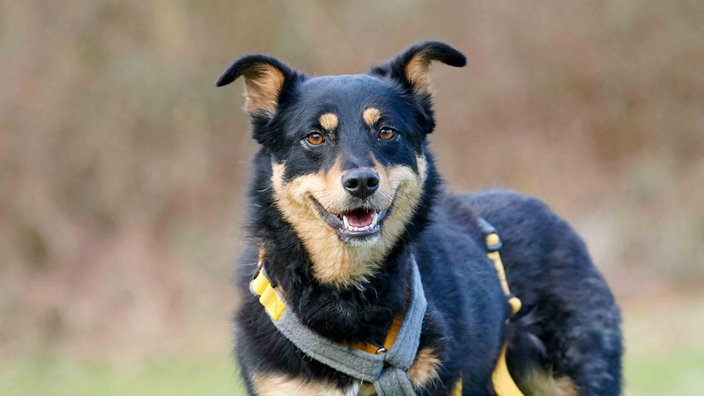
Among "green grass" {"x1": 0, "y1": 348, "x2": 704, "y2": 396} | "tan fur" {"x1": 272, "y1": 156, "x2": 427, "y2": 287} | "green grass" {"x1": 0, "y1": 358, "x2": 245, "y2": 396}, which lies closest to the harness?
"tan fur" {"x1": 272, "y1": 156, "x2": 427, "y2": 287}

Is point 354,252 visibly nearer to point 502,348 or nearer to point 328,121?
point 328,121

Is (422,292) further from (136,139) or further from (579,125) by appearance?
(579,125)

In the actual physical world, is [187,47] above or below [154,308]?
above

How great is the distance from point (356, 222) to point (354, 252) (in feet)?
0.44

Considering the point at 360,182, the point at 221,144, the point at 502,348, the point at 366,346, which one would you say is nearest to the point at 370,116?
the point at 360,182

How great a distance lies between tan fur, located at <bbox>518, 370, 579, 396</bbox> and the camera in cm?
552

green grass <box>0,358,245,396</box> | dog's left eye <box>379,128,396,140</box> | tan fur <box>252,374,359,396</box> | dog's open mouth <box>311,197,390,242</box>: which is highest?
dog's left eye <box>379,128,396,140</box>

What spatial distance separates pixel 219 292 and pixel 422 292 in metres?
12.9

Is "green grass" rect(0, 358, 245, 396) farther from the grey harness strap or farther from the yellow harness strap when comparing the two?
the grey harness strap

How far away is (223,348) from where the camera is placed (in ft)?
52.3

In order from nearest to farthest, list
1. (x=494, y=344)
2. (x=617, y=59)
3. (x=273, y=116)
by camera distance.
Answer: (x=273, y=116), (x=494, y=344), (x=617, y=59)

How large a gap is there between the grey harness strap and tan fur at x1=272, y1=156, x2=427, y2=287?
0.29m

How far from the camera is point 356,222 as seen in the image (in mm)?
4312

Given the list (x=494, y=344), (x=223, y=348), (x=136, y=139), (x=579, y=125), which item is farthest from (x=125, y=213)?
(x=494, y=344)
